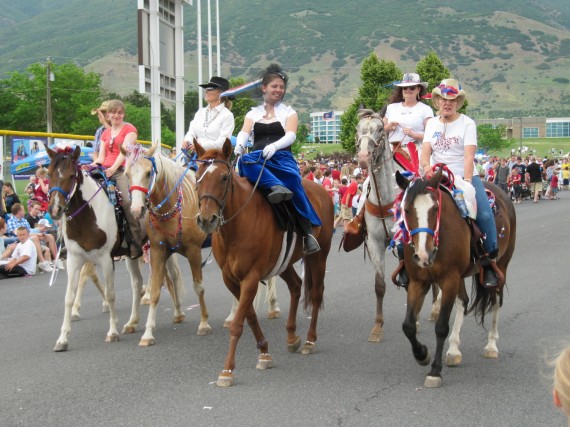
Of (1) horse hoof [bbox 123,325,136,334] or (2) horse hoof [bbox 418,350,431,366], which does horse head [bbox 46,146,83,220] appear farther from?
(2) horse hoof [bbox 418,350,431,366]

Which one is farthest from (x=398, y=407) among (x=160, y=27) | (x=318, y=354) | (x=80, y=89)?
(x=80, y=89)

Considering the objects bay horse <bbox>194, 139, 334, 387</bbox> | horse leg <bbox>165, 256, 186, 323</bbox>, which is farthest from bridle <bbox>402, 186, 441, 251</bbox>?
horse leg <bbox>165, 256, 186, 323</bbox>

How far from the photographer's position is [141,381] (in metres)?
7.50

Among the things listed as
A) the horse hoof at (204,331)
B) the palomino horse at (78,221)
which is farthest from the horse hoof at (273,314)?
the palomino horse at (78,221)

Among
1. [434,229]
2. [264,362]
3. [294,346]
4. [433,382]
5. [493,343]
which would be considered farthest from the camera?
[294,346]

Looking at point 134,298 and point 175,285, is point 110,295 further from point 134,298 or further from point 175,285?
point 175,285

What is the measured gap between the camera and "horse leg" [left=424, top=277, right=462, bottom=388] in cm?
715

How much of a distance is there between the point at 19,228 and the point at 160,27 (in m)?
11.9

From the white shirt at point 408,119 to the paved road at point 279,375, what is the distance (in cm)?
237

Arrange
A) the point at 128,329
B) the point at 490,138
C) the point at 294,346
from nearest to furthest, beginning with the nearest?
1. the point at 294,346
2. the point at 128,329
3. the point at 490,138

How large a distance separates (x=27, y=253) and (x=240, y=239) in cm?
943

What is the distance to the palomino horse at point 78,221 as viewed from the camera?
9.05 metres

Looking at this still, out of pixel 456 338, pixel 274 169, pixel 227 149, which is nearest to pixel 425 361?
pixel 456 338

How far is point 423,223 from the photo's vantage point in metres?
7.16
